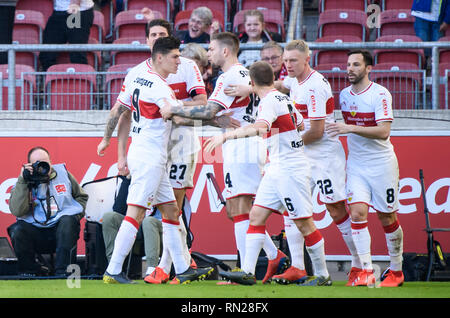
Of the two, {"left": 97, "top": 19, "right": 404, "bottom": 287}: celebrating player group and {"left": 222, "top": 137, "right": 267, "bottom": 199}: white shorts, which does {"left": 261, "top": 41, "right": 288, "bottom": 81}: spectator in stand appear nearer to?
{"left": 97, "top": 19, "right": 404, "bottom": 287}: celebrating player group

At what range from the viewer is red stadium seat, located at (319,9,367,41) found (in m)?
12.9

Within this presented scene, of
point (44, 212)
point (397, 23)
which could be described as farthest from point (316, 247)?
point (397, 23)

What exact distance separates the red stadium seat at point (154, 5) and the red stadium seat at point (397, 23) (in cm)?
352

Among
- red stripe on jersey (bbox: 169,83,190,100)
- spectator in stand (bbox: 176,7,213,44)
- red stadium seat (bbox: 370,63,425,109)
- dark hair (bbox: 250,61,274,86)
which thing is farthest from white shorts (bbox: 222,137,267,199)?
spectator in stand (bbox: 176,7,213,44)

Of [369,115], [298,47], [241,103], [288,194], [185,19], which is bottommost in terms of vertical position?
[288,194]

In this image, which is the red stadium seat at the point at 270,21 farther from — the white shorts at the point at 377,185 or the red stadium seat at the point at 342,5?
the white shorts at the point at 377,185

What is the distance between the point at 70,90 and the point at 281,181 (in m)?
4.39

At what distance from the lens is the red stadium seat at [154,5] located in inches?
535

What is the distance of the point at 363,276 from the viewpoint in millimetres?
7797

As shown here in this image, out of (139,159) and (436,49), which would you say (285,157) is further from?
(436,49)

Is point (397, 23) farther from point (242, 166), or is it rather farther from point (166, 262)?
point (166, 262)

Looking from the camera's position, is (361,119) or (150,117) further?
(361,119)

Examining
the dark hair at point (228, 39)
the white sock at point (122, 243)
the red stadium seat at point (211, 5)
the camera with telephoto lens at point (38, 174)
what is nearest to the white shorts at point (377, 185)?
the dark hair at point (228, 39)

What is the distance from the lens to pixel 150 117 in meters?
7.48
